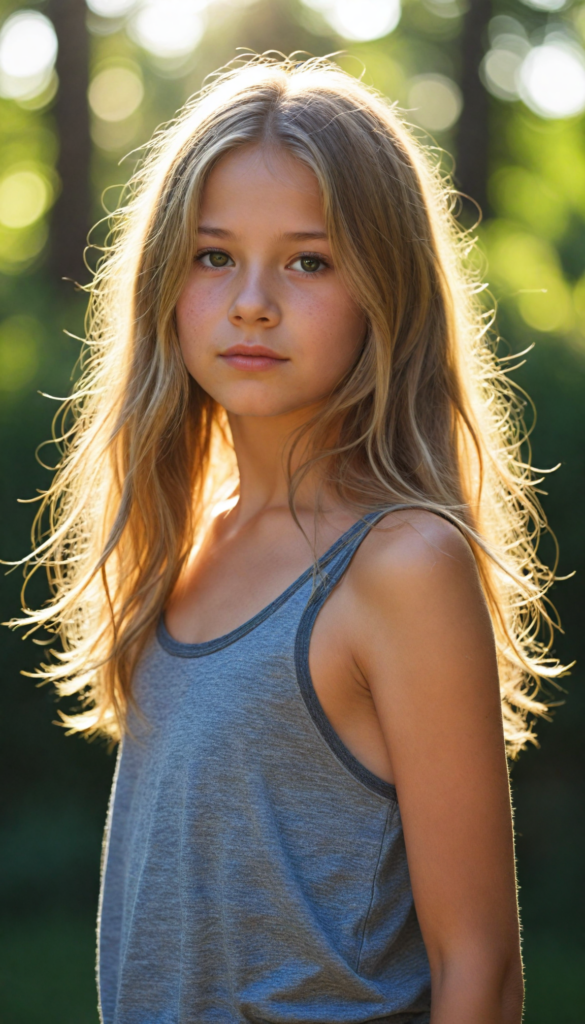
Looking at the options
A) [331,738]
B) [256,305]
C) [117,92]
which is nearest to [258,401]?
[256,305]

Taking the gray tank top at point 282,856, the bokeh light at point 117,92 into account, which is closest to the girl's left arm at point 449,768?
the gray tank top at point 282,856

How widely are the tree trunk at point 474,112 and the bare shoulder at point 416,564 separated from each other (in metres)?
6.30

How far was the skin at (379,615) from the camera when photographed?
1.49 m

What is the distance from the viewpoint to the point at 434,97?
18000mm

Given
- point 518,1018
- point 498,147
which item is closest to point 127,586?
point 518,1018

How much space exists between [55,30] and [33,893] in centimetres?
560

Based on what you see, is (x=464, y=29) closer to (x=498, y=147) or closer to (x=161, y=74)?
(x=498, y=147)

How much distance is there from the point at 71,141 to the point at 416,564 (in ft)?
20.8

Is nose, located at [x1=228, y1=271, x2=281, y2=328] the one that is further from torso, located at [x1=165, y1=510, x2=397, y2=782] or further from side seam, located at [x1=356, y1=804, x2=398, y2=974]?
side seam, located at [x1=356, y1=804, x2=398, y2=974]

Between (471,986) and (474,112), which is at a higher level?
(474,112)

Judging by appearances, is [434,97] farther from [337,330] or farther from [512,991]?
[512,991]

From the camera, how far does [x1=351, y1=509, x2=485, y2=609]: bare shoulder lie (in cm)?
151

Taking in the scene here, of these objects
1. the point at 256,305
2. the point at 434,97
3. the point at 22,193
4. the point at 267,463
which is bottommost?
the point at 267,463

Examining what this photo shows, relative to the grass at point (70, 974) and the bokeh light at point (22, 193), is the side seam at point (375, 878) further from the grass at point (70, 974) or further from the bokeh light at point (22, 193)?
the bokeh light at point (22, 193)
